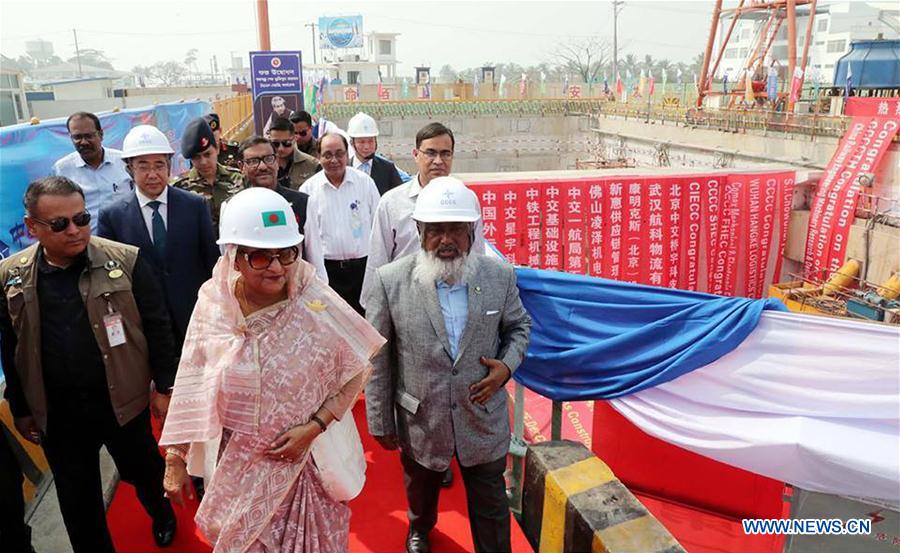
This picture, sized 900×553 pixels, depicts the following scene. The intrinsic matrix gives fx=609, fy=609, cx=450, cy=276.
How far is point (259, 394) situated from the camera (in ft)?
6.09

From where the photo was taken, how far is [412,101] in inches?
1302

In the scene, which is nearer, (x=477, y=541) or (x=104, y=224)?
(x=477, y=541)

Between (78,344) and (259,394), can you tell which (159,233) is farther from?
(259,394)

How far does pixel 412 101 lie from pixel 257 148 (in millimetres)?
30851

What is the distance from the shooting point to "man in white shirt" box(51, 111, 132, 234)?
4098 millimetres

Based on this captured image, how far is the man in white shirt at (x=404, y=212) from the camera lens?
3262mm

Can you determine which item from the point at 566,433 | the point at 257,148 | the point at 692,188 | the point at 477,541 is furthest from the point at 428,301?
the point at 692,188

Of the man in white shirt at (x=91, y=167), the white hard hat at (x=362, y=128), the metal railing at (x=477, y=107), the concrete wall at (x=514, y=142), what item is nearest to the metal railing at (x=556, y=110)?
the metal railing at (x=477, y=107)

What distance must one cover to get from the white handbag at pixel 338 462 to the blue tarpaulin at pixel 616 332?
4.09 ft

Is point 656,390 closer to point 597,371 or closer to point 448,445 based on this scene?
point 597,371

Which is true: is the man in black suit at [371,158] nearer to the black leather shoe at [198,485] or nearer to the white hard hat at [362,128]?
the white hard hat at [362,128]

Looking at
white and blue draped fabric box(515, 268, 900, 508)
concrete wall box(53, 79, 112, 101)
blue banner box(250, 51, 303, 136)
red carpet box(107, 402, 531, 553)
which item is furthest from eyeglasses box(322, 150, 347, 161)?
→ concrete wall box(53, 79, 112, 101)

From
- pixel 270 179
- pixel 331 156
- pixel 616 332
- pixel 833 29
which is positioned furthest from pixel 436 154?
pixel 833 29

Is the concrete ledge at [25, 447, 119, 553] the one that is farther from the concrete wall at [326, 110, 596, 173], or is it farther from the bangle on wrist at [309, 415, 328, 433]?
the concrete wall at [326, 110, 596, 173]
